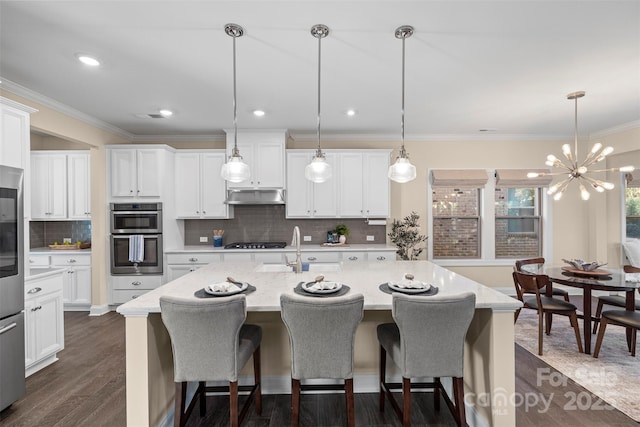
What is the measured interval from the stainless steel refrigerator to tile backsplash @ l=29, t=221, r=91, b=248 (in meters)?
3.18

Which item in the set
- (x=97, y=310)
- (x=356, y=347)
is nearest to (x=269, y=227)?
(x=97, y=310)

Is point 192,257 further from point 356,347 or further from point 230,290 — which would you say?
point 356,347

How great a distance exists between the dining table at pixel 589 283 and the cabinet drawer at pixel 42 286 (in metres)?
4.93

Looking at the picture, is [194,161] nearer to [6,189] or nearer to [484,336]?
[6,189]

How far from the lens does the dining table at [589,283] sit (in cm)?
290

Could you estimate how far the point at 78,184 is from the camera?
482 cm

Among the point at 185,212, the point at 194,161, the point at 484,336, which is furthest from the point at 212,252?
the point at 484,336

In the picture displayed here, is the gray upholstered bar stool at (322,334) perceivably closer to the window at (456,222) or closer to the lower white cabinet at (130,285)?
the lower white cabinet at (130,285)

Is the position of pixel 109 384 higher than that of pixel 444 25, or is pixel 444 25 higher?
pixel 444 25

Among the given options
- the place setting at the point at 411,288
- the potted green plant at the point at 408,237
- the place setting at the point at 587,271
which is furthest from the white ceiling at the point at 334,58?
the place setting at the point at 587,271

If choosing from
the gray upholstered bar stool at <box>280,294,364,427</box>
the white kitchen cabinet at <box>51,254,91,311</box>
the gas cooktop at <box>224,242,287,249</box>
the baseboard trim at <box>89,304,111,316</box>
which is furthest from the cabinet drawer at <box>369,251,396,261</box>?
the white kitchen cabinet at <box>51,254,91,311</box>

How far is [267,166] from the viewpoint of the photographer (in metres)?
4.79

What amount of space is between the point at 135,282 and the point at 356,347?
3594mm

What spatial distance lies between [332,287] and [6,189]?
2.47 metres
